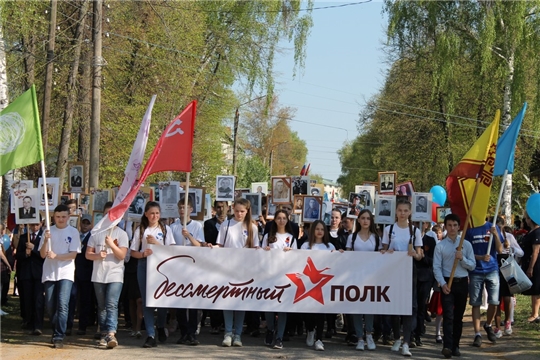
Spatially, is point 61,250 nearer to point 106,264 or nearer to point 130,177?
point 106,264

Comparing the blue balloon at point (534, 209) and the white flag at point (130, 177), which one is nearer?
the white flag at point (130, 177)

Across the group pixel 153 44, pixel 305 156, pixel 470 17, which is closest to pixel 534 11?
pixel 470 17

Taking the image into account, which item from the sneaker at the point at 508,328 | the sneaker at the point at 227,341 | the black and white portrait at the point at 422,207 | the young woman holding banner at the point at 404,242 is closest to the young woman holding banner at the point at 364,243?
the young woman holding banner at the point at 404,242

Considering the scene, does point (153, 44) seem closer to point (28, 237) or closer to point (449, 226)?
point (28, 237)

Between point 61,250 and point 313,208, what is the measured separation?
5.88m

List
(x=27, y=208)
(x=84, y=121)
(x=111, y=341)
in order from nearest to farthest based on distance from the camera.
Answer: (x=111, y=341), (x=27, y=208), (x=84, y=121)

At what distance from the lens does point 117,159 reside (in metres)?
28.0

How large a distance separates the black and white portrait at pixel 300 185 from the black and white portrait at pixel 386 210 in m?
3.27

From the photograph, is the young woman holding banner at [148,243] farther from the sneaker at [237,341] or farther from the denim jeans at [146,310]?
the sneaker at [237,341]

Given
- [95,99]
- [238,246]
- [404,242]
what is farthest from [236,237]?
[95,99]

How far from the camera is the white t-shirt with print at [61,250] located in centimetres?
1062

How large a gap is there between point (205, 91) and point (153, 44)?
916cm

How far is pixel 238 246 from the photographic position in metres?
11.2

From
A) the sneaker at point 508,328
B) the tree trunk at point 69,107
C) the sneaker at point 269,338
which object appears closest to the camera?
the sneaker at point 269,338
